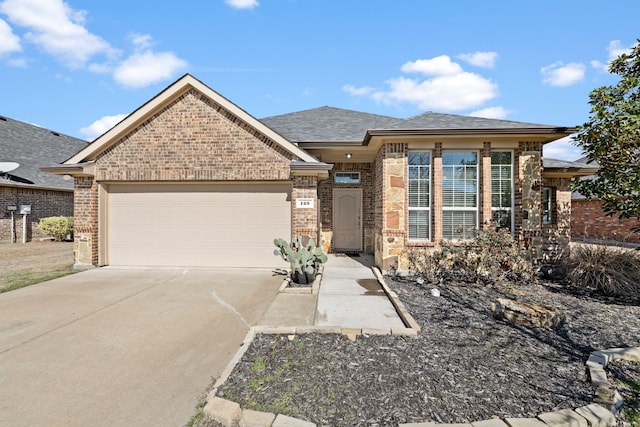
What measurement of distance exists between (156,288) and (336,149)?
6.36 metres

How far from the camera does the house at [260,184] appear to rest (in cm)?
766

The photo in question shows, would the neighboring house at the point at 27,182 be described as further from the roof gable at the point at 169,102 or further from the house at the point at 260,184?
the house at the point at 260,184

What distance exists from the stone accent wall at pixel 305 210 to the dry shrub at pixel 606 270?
6.24 meters

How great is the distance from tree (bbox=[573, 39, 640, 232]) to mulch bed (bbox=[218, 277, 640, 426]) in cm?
265

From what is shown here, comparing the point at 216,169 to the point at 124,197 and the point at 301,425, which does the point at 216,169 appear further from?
the point at 301,425

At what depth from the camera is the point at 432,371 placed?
3.19 meters

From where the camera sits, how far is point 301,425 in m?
2.37

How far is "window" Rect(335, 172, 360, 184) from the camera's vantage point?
1123 centimetres

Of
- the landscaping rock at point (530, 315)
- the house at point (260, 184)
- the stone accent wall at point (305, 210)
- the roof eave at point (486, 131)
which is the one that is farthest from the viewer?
the stone accent wall at point (305, 210)

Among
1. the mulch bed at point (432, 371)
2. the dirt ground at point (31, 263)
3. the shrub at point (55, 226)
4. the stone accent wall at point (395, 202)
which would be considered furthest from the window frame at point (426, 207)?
the shrub at point (55, 226)

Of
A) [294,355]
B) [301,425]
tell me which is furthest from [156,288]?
[301,425]

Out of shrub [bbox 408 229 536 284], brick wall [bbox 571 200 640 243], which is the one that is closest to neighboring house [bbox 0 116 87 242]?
shrub [bbox 408 229 536 284]

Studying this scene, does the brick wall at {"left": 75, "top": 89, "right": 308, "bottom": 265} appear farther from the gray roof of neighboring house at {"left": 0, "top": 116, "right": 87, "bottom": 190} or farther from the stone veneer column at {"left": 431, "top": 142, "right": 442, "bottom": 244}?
the gray roof of neighboring house at {"left": 0, "top": 116, "right": 87, "bottom": 190}

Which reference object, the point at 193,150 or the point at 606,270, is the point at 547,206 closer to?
the point at 606,270
